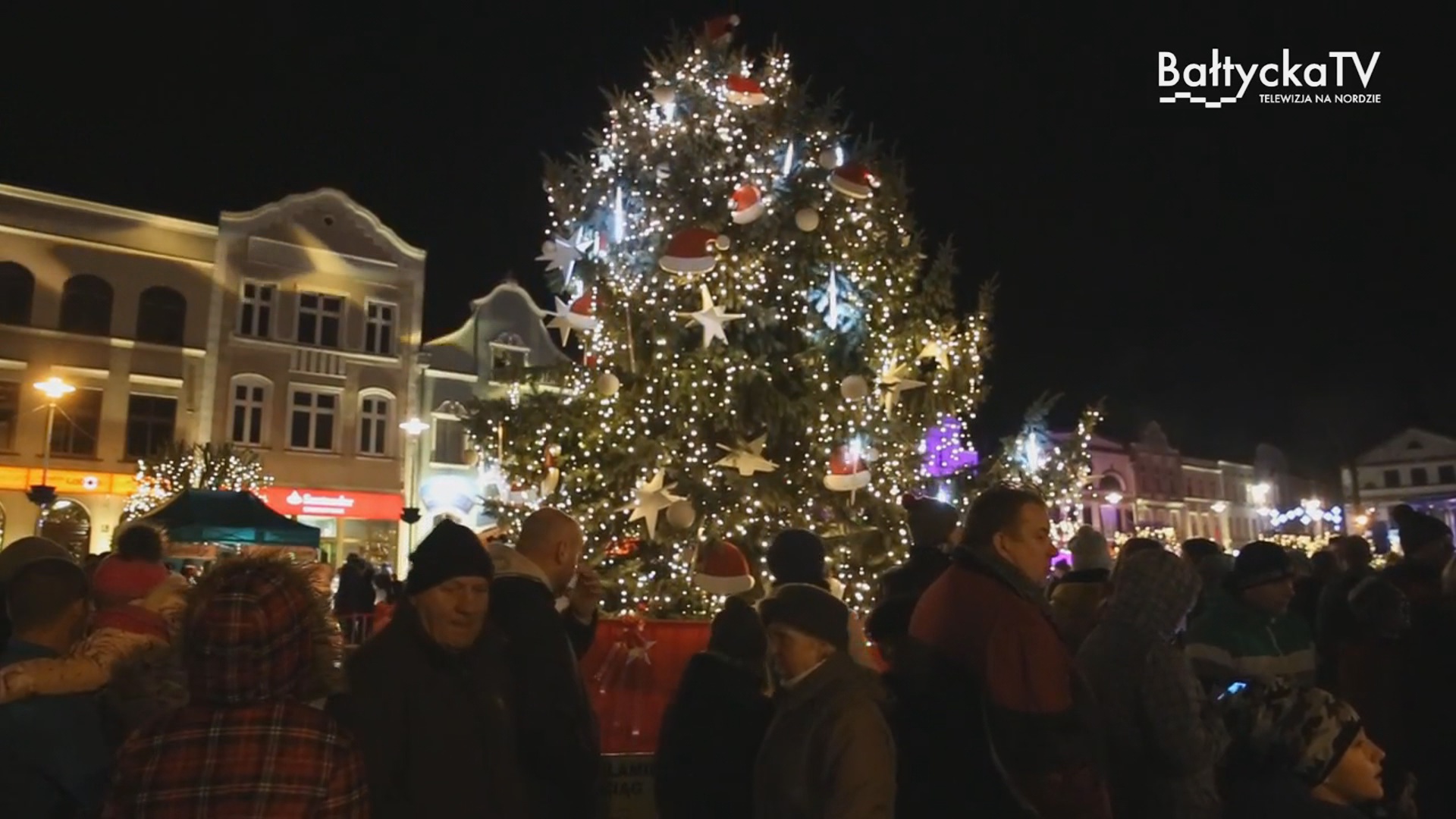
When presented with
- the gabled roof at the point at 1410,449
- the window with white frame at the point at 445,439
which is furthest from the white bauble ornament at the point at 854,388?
the gabled roof at the point at 1410,449

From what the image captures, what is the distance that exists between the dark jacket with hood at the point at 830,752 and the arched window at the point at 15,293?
88.4ft

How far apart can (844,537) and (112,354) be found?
73.4ft

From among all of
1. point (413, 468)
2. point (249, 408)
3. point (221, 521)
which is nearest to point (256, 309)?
point (249, 408)

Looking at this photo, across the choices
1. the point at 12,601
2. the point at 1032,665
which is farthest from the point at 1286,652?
the point at 12,601

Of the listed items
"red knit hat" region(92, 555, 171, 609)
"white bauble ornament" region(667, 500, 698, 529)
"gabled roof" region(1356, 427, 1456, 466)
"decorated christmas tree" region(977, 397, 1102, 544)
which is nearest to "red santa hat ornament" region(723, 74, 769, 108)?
"white bauble ornament" region(667, 500, 698, 529)

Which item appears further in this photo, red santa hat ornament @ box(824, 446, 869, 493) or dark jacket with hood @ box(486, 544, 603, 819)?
red santa hat ornament @ box(824, 446, 869, 493)

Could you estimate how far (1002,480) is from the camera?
1144cm

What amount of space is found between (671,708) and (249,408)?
25583mm

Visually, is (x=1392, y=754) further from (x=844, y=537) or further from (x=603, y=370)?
(x=603, y=370)

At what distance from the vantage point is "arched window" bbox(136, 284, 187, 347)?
25141 mm

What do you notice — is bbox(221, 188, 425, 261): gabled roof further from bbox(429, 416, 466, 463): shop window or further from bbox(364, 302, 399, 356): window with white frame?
bbox(429, 416, 466, 463): shop window

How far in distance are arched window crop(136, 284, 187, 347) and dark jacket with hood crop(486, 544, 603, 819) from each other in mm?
26063

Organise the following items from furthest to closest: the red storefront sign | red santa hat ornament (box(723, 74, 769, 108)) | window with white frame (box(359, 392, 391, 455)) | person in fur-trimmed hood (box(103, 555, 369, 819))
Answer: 1. window with white frame (box(359, 392, 391, 455))
2. the red storefront sign
3. red santa hat ornament (box(723, 74, 769, 108))
4. person in fur-trimmed hood (box(103, 555, 369, 819))

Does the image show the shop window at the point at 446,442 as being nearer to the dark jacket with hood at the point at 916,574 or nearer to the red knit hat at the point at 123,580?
Result: the red knit hat at the point at 123,580
